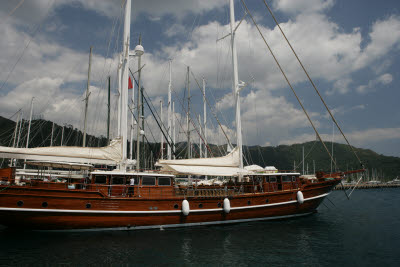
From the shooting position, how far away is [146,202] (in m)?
13.1

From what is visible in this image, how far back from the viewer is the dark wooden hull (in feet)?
38.0

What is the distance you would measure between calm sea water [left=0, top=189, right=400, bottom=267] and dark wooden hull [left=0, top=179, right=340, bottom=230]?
21.4 inches

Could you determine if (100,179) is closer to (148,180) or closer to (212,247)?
(148,180)

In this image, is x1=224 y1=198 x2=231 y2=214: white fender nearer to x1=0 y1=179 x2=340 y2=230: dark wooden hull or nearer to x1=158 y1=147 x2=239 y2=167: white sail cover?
x1=0 y1=179 x2=340 y2=230: dark wooden hull

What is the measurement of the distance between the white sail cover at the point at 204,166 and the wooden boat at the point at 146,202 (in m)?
0.90

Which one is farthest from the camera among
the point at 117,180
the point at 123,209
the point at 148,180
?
the point at 148,180

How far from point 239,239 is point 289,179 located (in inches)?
262

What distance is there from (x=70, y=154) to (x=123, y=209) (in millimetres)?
4002

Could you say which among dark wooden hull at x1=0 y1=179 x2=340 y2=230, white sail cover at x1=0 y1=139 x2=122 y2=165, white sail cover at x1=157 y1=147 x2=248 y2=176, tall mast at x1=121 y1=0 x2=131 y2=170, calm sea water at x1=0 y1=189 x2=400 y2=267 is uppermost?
tall mast at x1=121 y1=0 x2=131 y2=170

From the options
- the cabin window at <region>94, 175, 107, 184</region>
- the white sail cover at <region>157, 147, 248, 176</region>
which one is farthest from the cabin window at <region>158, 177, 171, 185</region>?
the cabin window at <region>94, 175, 107, 184</region>

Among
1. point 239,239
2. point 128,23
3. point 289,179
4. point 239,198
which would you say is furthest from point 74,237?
point 289,179

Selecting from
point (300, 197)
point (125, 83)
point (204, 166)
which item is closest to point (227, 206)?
point (204, 166)

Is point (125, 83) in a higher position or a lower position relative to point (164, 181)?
higher

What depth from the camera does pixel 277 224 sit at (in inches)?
597
